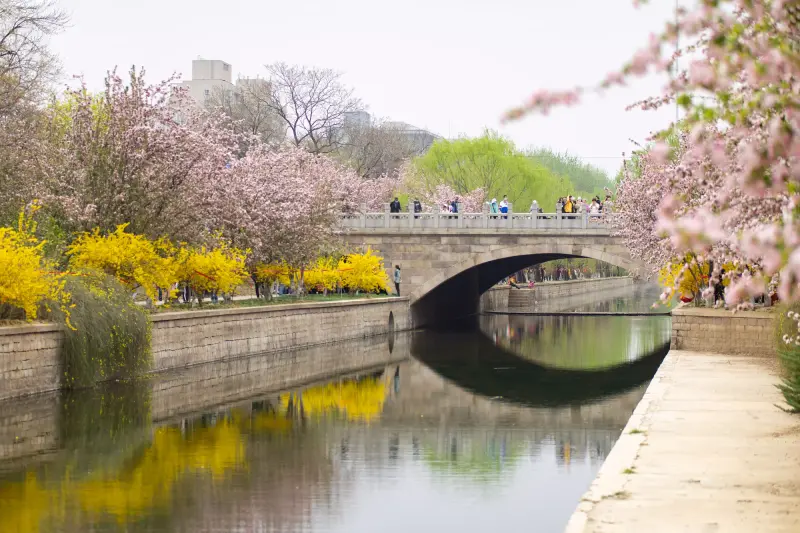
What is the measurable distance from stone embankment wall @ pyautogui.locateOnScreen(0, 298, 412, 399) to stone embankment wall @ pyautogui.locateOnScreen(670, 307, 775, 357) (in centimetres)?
1143

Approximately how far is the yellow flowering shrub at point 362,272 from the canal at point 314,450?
11.7 m

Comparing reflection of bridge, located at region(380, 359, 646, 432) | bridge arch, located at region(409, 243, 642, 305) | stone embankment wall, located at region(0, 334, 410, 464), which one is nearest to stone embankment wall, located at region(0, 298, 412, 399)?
stone embankment wall, located at region(0, 334, 410, 464)

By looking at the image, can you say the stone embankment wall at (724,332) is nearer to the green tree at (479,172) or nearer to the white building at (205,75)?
the green tree at (479,172)

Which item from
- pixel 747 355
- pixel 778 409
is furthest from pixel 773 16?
pixel 747 355

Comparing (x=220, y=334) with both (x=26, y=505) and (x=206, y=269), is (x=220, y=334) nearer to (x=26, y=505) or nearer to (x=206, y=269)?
(x=206, y=269)

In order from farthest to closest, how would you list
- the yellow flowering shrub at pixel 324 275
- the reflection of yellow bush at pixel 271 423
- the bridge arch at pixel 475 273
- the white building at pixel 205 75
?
1. the white building at pixel 205 75
2. the bridge arch at pixel 475 273
3. the yellow flowering shrub at pixel 324 275
4. the reflection of yellow bush at pixel 271 423

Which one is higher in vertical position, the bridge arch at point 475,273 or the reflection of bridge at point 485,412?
the bridge arch at point 475,273

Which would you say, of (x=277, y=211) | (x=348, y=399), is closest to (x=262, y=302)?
(x=277, y=211)

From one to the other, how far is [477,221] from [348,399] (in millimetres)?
22052

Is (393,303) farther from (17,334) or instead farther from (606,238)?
(17,334)

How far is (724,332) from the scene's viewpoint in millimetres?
27281

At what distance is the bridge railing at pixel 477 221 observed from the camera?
149 ft

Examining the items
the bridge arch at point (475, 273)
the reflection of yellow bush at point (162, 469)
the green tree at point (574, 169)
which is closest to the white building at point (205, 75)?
the green tree at point (574, 169)

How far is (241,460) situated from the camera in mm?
17219
